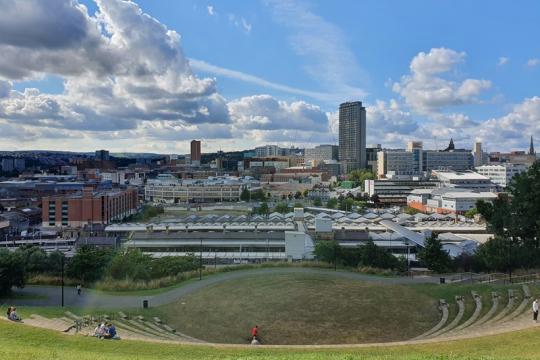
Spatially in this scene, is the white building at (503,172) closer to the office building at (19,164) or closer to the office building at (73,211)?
the office building at (73,211)

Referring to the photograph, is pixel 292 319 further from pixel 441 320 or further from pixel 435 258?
pixel 435 258

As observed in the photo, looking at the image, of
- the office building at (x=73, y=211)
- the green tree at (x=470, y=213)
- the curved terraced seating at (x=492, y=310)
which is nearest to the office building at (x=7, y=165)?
the office building at (x=73, y=211)

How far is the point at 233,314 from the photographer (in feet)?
58.9

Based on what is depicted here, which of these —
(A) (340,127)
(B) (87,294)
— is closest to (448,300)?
(B) (87,294)

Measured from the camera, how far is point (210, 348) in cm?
1274

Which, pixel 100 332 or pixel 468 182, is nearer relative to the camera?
pixel 100 332

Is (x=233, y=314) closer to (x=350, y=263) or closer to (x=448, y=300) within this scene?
(x=448, y=300)

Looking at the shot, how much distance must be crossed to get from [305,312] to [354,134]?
176m

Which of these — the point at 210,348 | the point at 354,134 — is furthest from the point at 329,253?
the point at 354,134

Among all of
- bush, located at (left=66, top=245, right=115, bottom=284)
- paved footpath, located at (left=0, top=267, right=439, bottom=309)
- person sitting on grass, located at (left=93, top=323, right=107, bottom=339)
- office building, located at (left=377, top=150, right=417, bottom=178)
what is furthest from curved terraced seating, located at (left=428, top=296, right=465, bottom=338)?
office building, located at (left=377, top=150, right=417, bottom=178)

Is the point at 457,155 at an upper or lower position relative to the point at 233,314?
upper

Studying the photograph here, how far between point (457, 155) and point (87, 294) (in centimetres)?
14011

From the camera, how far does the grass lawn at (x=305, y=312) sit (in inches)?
639

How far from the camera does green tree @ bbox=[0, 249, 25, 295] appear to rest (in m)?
22.8
